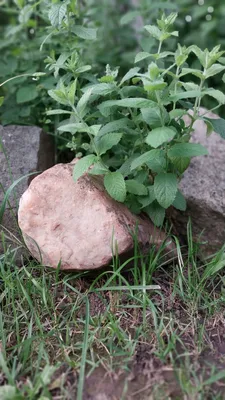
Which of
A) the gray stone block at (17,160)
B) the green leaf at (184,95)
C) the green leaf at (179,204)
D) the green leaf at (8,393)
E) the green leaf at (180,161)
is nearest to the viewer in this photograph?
the green leaf at (8,393)

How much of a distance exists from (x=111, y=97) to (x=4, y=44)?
1.21m

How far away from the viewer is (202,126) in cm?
300

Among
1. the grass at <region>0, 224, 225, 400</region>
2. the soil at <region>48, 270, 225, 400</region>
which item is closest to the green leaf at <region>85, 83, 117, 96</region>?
the grass at <region>0, 224, 225, 400</region>

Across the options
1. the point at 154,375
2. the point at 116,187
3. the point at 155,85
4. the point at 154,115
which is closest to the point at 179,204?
the point at 116,187

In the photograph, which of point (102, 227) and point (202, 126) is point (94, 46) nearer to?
point (202, 126)

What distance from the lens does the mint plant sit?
6.56 feet

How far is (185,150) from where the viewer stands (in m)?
2.02

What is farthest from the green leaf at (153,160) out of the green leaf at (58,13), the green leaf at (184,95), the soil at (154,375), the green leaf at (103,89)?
the green leaf at (58,13)

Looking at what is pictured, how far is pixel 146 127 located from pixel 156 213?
0.39m

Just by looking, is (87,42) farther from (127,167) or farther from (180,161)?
(180,161)

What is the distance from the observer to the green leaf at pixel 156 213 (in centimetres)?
220

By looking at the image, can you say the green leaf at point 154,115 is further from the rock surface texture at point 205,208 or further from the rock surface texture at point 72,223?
the rock surface texture at point 205,208

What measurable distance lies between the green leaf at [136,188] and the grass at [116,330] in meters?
0.26

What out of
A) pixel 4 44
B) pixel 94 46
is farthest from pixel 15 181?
pixel 94 46
